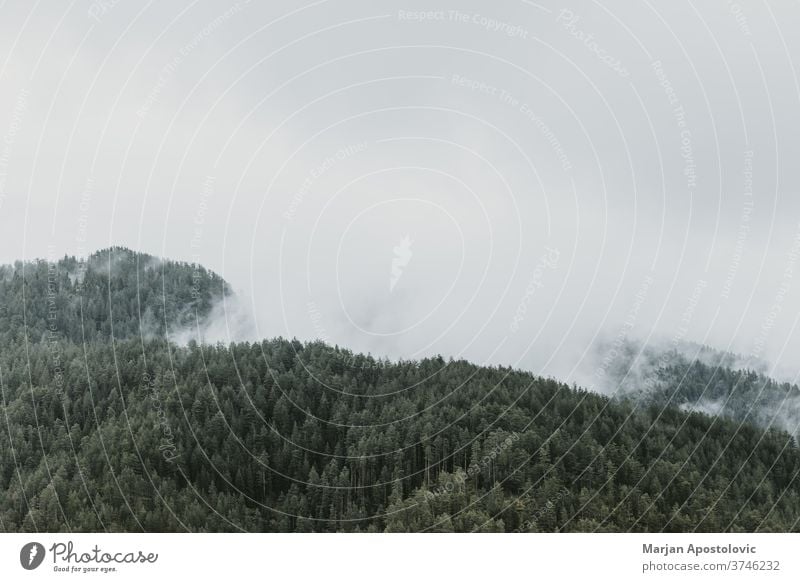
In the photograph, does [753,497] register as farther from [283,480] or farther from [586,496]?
[283,480]

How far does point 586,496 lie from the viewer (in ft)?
290

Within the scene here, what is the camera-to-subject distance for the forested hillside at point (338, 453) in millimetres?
81250
